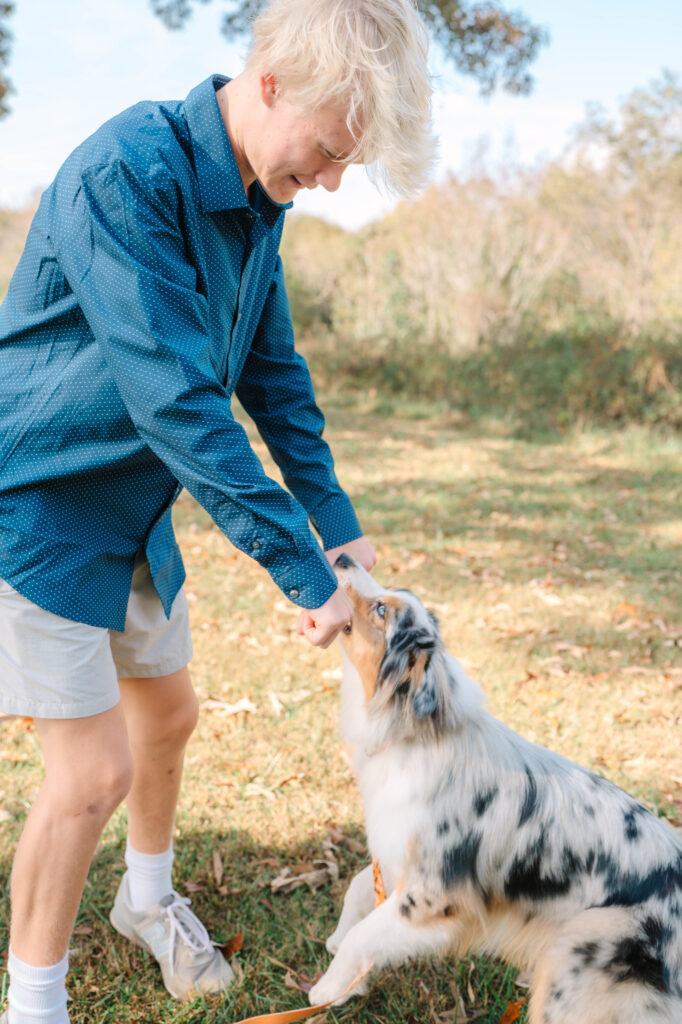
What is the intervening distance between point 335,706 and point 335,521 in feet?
6.44

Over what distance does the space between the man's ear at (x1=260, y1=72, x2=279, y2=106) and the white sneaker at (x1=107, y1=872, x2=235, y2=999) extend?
7.72ft

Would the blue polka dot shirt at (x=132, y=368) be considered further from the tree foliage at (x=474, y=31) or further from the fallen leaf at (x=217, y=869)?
the tree foliage at (x=474, y=31)

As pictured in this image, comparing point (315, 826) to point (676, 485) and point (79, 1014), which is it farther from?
point (676, 485)

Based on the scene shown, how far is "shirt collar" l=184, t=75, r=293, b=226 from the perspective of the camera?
177 cm

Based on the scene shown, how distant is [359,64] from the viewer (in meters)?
1.58

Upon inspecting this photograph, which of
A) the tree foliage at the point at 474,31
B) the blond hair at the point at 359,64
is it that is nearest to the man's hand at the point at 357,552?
the blond hair at the point at 359,64

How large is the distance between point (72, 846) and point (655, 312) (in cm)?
1424

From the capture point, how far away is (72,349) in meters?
1.74

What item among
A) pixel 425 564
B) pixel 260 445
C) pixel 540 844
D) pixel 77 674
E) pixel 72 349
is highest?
pixel 72 349

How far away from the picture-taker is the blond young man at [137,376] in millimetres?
1588

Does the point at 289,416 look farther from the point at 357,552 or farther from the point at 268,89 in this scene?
the point at 268,89

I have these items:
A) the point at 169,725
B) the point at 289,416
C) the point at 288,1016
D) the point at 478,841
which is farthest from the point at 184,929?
the point at 289,416

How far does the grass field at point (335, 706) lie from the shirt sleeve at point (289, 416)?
1431 mm

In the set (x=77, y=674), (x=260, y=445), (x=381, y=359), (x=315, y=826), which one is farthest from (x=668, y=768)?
(x=381, y=359)
